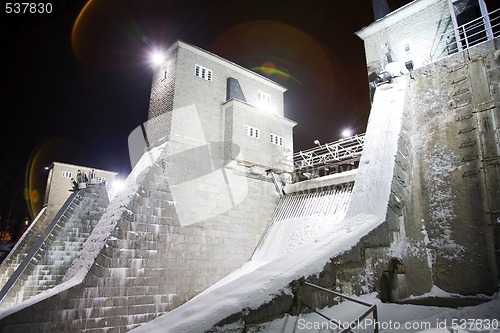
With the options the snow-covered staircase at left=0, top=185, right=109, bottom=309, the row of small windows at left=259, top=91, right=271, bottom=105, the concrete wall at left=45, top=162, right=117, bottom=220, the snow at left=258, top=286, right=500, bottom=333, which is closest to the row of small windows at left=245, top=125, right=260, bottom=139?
the row of small windows at left=259, top=91, right=271, bottom=105

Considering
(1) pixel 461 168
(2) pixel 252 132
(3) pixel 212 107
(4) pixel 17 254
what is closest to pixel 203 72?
(3) pixel 212 107

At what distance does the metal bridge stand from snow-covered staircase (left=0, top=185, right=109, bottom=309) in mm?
10934

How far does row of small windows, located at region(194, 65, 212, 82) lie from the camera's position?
14438 mm

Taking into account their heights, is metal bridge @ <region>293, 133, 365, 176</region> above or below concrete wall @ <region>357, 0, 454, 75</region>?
below

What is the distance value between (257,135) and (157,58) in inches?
245

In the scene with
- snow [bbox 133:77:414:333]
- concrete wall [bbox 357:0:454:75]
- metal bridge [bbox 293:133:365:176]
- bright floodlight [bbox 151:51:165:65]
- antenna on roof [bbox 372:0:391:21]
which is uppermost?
antenna on roof [bbox 372:0:391:21]

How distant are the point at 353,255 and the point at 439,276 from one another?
2.90 metres

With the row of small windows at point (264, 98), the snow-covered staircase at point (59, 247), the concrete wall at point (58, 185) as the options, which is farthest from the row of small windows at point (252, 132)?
→ the concrete wall at point (58, 185)

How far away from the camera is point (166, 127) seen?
13.1 meters

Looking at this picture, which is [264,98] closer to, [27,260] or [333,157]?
[333,157]

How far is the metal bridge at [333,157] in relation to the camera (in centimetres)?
1414

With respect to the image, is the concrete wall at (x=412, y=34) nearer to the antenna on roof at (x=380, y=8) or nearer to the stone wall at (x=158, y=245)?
the antenna on roof at (x=380, y=8)

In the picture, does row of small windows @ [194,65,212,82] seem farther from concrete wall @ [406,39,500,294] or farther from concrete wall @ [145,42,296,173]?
concrete wall @ [406,39,500,294]

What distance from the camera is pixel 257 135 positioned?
610 inches
